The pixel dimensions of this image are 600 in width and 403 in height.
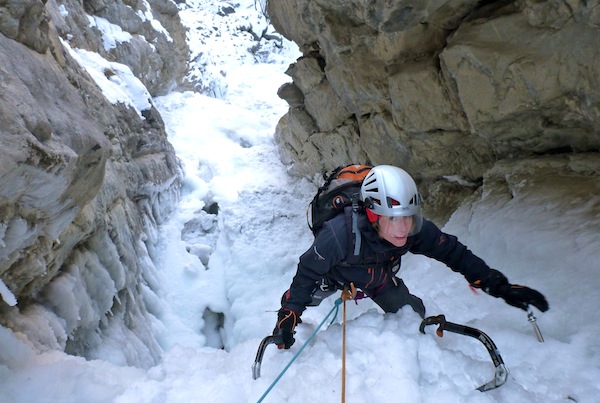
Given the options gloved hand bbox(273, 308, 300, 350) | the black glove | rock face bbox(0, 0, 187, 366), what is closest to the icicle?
rock face bbox(0, 0, 187, 366)

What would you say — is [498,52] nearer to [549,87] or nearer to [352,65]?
[549,87]

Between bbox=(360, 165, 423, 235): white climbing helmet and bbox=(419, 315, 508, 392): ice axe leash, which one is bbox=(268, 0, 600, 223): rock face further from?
bbox=(419, 315, 508, 392): ice axe leash

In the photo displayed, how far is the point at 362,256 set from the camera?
250 centimetres

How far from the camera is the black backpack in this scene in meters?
2.47

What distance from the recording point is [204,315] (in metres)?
7.81

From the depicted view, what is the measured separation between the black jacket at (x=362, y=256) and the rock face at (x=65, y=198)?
6.20 feet

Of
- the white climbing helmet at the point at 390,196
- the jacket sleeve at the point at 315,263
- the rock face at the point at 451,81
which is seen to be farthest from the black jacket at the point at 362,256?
the rock face at the point at 451,81

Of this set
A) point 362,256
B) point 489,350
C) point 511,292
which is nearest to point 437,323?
point 489,350

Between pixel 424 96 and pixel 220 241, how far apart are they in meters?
6.12

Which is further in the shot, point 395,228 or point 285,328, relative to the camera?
point 285,328

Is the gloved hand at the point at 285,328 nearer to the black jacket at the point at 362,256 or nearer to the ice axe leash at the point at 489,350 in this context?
the black jacket at the point at 362,256

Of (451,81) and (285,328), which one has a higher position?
(451,81)

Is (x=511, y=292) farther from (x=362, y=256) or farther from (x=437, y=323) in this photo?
(x=362, y=256)

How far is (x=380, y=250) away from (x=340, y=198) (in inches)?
17.7
